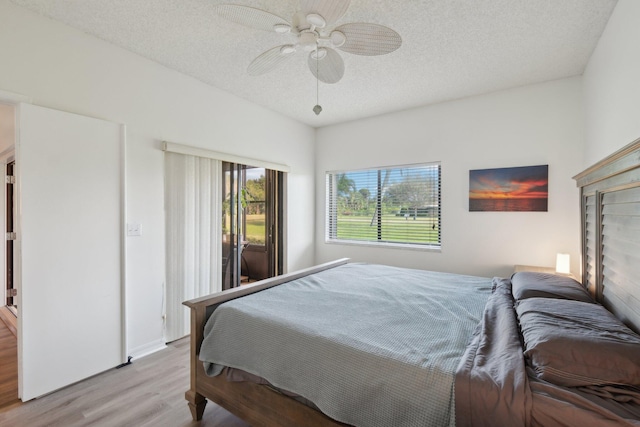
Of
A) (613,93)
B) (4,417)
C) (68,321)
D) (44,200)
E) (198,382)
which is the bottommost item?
(4,417)

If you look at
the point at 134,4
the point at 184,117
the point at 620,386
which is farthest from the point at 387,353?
the point at 184,117

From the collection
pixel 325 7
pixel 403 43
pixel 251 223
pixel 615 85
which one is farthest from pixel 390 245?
pixel 325 7

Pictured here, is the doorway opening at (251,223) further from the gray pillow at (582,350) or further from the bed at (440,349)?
the gray pillow at (582,350)

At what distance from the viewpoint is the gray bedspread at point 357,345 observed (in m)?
1.13

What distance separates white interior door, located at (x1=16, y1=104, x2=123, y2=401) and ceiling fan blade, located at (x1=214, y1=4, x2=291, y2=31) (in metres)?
1.55

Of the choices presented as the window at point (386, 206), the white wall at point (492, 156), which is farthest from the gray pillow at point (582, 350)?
the window at point (386, 206)

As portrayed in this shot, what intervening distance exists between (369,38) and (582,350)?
5.80 feet

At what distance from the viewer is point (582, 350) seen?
41.7 inches

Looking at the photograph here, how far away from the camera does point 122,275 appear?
2.50 m

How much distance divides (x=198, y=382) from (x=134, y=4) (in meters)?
2.52

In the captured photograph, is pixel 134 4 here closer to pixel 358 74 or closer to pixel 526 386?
pixel 358 74

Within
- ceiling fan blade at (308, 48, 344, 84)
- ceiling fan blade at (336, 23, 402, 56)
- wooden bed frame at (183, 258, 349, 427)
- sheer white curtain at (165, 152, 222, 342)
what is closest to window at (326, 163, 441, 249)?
sheer white curtain at (165, 152, 222, 342)

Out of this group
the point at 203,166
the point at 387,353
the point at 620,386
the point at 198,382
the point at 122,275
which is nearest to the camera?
the point at 620,386

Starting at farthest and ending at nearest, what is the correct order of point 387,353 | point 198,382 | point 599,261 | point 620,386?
point 599,261 < point 198,382 < point 387,353 < point 620,386
